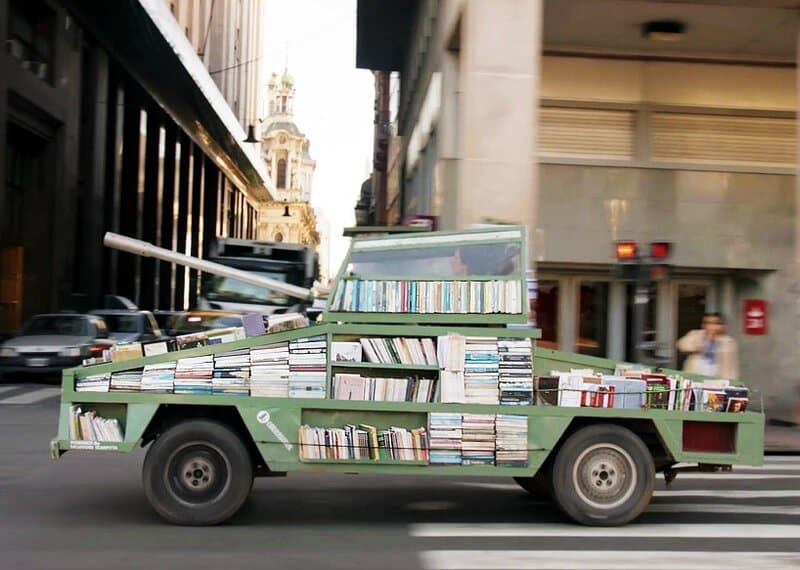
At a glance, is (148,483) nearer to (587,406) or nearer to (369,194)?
(587,406)

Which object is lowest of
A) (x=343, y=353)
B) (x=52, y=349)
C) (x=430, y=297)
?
Result: (x=52, y=349)

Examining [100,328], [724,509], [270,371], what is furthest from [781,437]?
[100,328]

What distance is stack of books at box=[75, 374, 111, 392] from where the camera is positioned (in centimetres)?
761

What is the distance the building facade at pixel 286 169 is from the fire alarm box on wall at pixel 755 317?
11228cm

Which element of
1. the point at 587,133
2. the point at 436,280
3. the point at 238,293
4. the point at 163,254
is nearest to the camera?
the point at 436,280

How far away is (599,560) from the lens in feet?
22.4

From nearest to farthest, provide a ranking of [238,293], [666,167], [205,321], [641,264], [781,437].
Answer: [641,264], [781,437], [666,167], [205,321], [238,293]

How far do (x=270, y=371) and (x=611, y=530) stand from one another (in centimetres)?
302

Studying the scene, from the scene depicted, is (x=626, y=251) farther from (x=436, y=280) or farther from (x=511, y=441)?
(x=511, y=441)

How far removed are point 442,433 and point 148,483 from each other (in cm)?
233

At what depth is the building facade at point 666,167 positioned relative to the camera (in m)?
18.3

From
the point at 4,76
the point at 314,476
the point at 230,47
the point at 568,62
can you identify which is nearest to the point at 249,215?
the point at 230,47

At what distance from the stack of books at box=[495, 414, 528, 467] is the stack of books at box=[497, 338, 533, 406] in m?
0.13

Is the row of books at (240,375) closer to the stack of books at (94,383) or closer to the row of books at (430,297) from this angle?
the stack of books at (94,383)
